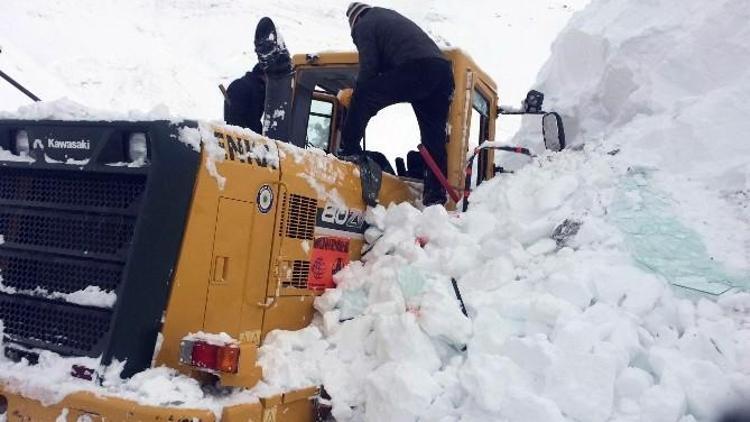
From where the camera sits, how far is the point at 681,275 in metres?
3.57

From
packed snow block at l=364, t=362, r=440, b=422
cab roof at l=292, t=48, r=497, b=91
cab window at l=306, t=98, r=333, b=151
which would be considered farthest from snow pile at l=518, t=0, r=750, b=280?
cab window at l=306, t=98, r=333, b=151

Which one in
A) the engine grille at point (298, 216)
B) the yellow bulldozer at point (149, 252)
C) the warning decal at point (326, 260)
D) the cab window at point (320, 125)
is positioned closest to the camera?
the yellow bulldozer at point (149, 252)

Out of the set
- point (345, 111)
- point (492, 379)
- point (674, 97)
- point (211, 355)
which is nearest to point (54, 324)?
point (211, 355)

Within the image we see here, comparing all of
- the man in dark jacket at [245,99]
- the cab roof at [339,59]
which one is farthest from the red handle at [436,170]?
the man in dark jacket at [245,99]

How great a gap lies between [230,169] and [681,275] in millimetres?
2362

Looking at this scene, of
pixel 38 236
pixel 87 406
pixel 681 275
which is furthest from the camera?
pixel 681 275

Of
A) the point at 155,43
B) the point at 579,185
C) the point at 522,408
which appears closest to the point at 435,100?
the point at 579,185

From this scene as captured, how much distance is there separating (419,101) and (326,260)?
1529mm

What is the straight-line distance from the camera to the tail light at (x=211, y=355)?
272 cm

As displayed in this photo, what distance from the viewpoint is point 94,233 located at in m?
2.90

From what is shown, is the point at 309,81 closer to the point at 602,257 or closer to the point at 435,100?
the point at 435,100

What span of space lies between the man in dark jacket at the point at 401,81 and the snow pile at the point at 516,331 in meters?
0.66

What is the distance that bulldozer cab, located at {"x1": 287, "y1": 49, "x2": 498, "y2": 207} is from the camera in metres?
5.00

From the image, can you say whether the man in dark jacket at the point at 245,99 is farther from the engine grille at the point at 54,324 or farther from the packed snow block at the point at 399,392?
the packed snow block at the point at 399,392
